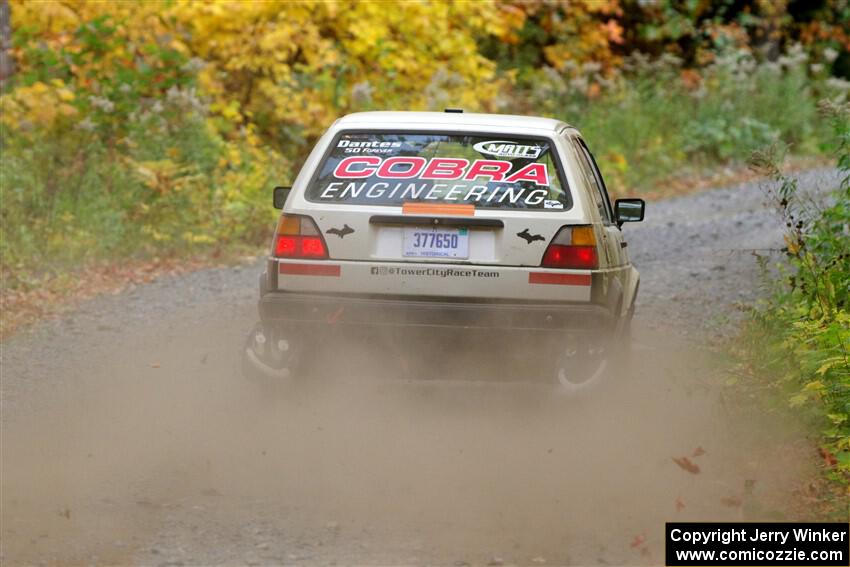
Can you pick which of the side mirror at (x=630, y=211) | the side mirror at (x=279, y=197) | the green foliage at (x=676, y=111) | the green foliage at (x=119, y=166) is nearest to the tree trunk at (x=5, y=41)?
the green foliage at (x=119, y=166)

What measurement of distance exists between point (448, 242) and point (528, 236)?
40cm

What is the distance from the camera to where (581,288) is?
6855 mm

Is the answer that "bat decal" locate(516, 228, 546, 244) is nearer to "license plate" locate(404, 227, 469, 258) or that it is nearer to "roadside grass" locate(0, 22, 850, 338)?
"license plate" locate(404, 227, 469, 258)

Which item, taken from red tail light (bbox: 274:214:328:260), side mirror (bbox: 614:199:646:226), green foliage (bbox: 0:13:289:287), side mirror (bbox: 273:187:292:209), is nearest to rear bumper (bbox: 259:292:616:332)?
red tail light (bbox: 274:214:328:260)

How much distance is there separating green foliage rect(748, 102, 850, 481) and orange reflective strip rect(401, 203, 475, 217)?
5.34ft

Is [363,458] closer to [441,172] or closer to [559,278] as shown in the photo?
[559,278]

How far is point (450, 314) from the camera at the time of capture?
22.3ft

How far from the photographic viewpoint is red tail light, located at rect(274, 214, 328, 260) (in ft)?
22.7

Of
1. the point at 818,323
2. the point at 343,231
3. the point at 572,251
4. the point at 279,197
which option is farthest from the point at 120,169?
the point at 818,323

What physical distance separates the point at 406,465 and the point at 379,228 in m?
1.21

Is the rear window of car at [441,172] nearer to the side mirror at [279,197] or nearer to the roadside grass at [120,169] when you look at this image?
the side mirror at [279,197]

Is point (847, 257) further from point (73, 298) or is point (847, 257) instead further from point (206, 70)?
point (206, 70)

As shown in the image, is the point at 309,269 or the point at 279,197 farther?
the point at 279,197

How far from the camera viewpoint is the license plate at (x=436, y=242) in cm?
684
